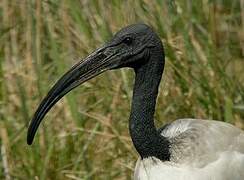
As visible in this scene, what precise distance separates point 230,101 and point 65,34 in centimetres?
98

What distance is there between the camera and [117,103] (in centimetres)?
479

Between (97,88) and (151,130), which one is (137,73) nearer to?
(151,130)

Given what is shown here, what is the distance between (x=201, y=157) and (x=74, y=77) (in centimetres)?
57

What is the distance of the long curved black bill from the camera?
3.76 meters

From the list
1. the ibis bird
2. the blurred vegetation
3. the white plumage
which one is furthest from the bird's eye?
the blurred vegetation

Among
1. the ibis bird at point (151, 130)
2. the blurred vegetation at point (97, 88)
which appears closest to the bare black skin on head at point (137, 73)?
the ibis bird at point (151, 130)

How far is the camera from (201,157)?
3828mm

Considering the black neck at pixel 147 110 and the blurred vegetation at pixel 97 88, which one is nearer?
the black neck at pixel 147 110

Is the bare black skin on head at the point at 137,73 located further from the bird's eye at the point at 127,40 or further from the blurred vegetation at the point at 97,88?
the blurred vegetation at the point at 97,88

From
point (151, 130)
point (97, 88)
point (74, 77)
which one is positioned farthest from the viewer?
point (97, 88)

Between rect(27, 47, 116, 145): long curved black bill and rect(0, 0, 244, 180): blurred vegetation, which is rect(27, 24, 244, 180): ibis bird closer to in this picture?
rect(27, 47, 116, 145): long curved black bill

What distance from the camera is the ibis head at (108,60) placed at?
12.4 ft

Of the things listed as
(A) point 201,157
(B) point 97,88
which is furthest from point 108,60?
(B) point 97,88

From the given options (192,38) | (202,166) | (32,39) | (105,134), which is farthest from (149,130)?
(32,39)
